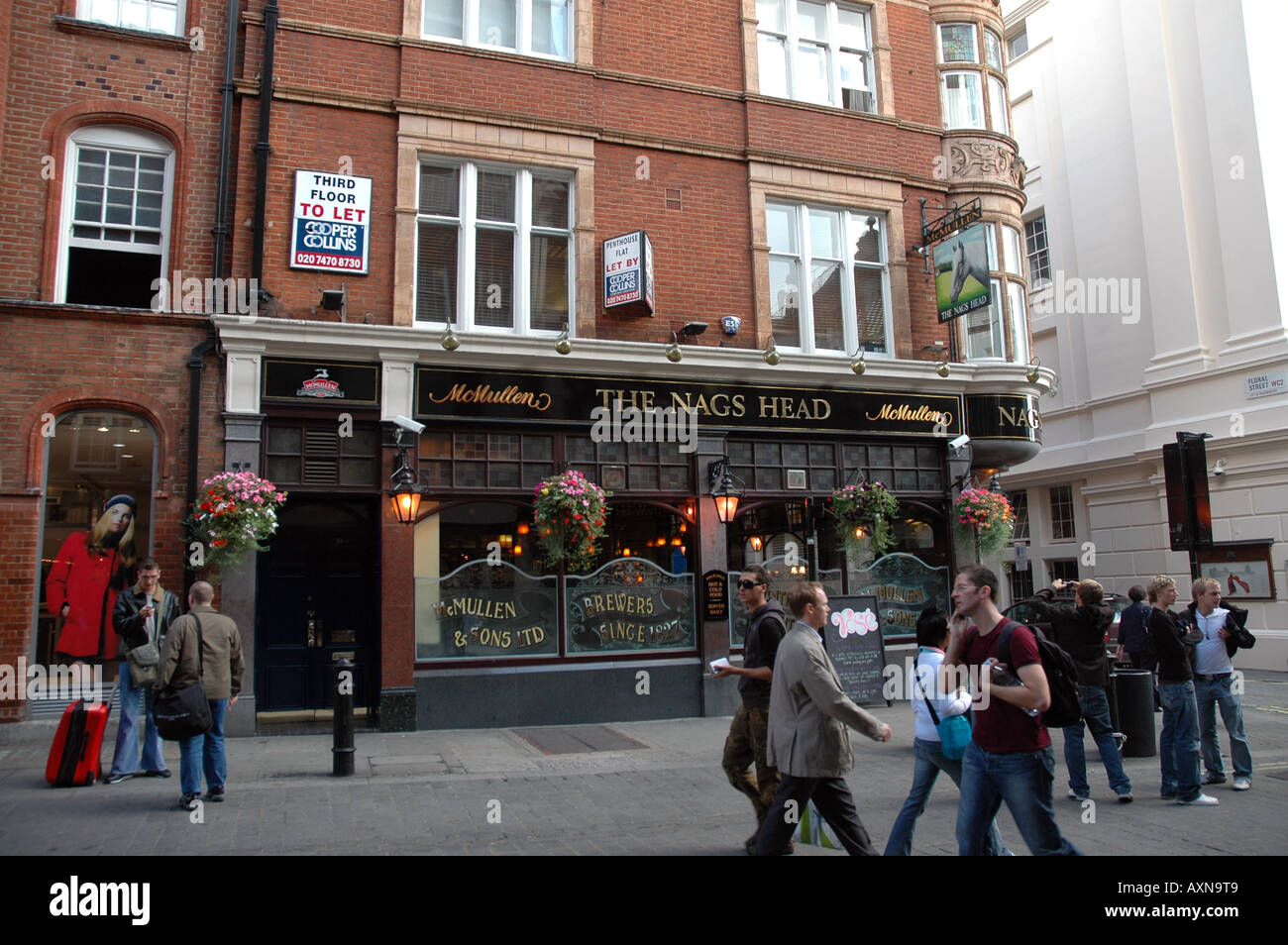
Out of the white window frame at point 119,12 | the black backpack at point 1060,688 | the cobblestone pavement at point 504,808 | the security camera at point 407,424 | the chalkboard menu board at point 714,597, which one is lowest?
the cobblestone pavement at point 504,808

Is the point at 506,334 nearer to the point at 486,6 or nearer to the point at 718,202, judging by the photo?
the point at 718,202

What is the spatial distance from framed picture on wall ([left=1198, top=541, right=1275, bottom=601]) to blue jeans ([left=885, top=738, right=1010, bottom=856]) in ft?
51.9

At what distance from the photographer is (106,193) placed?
37.4ft

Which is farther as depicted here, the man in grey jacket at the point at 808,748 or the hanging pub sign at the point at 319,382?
the hanging pub sign at the point at 319,382

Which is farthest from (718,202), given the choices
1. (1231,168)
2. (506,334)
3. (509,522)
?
(1231,168)

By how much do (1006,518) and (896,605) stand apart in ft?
7.57

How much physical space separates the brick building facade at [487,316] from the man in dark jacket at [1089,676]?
534cm

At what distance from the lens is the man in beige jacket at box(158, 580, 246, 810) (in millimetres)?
7441

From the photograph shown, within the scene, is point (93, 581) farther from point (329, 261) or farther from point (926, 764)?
point (926, 764)

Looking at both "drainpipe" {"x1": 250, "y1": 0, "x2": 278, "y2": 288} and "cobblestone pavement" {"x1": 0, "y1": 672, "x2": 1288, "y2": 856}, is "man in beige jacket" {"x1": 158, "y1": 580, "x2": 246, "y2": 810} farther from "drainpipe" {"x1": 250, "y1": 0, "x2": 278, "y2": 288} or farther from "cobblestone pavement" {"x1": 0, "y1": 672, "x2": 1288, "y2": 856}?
"drainpipe" {"x1": 250, "y1": 0, "x2": 278, "y2": 288}

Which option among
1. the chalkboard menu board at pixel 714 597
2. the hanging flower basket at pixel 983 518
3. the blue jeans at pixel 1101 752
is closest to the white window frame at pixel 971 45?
the hanging flower basket at pixel 983 518

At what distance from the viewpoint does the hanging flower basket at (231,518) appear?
10250 mm

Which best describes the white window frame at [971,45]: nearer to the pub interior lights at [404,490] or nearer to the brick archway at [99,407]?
the pub interior lights at [404,490]

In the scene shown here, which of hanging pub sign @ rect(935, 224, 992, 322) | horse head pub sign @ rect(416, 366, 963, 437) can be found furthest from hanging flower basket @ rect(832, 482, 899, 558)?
hanging pub sign @ rect(935, 224, 992, 322)
